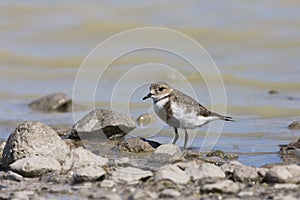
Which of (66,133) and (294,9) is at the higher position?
(294,9)

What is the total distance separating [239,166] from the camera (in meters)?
6.23

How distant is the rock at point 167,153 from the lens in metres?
7.16

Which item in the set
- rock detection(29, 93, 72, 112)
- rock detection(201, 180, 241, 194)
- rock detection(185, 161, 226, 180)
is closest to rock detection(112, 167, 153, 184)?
rock detection(185, 161, 226, 180)

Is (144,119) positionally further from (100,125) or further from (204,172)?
(204,172)

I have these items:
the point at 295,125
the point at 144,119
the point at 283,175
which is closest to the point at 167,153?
the point at 283,175

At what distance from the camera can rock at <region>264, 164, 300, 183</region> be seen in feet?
19.6

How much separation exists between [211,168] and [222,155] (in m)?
1.29

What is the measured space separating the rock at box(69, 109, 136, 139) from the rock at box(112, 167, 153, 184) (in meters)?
2.19

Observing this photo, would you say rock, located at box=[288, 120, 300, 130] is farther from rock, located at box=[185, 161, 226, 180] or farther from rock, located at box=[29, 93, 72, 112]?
rock, located at box=[29, 93, 72, 112]

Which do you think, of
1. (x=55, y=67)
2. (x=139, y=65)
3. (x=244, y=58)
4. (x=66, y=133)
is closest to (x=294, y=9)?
(x=244, y=58)

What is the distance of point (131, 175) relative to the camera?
6.12 meters

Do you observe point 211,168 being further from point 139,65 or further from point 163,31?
point 163,31

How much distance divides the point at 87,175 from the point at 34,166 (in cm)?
58

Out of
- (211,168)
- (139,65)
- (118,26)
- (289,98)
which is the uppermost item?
(118,26)
